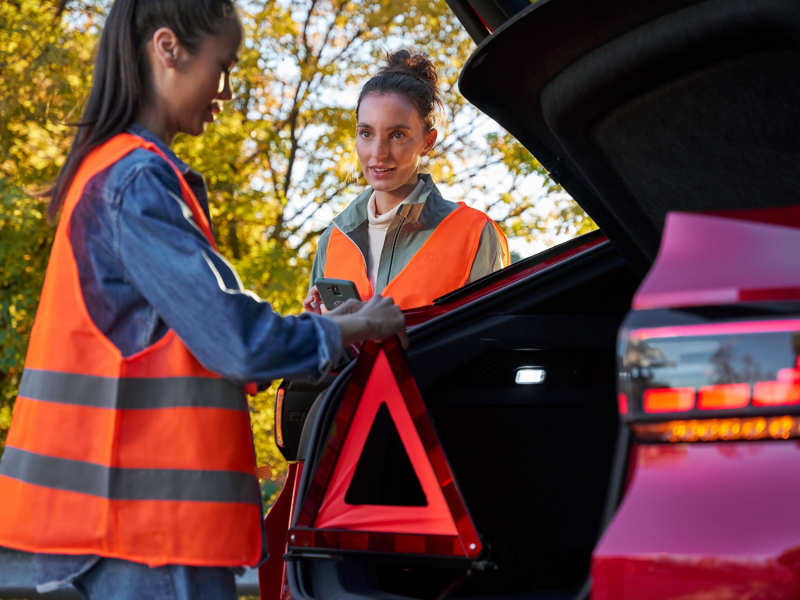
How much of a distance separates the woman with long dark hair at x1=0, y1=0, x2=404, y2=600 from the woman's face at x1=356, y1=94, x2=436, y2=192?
158cm

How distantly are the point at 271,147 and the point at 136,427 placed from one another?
708cm

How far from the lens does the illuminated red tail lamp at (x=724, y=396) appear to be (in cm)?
100

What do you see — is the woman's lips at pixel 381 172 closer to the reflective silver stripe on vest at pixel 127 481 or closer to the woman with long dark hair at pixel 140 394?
the woman with long dark hair at pixel 140 394

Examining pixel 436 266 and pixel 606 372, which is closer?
pixel 606 372

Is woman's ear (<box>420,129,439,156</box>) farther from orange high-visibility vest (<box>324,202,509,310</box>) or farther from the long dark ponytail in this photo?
the long dark ponytail

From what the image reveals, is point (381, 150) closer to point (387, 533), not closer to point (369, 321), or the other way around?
point (369, 321)

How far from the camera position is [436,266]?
286cm

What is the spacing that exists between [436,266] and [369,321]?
4.07 ft

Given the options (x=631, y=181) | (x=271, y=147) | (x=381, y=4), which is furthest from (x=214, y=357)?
(x=381, y=4)

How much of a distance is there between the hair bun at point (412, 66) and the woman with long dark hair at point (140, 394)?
179 centimetres

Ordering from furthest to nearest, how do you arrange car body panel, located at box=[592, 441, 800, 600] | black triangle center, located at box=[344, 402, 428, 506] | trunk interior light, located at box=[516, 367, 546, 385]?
trunk interior light, located at box=[516, 367, 546, 385] < black triangle center, located at box=[344, 402, 428, 506] < car body panel, located at box=[592, 441, 800, 600]

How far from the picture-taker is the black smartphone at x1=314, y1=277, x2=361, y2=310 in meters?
2.07

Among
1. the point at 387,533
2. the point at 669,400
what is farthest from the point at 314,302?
the point at 669,400

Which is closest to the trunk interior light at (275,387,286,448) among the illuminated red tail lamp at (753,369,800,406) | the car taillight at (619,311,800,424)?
the car taillight at (619,311,800,424)
